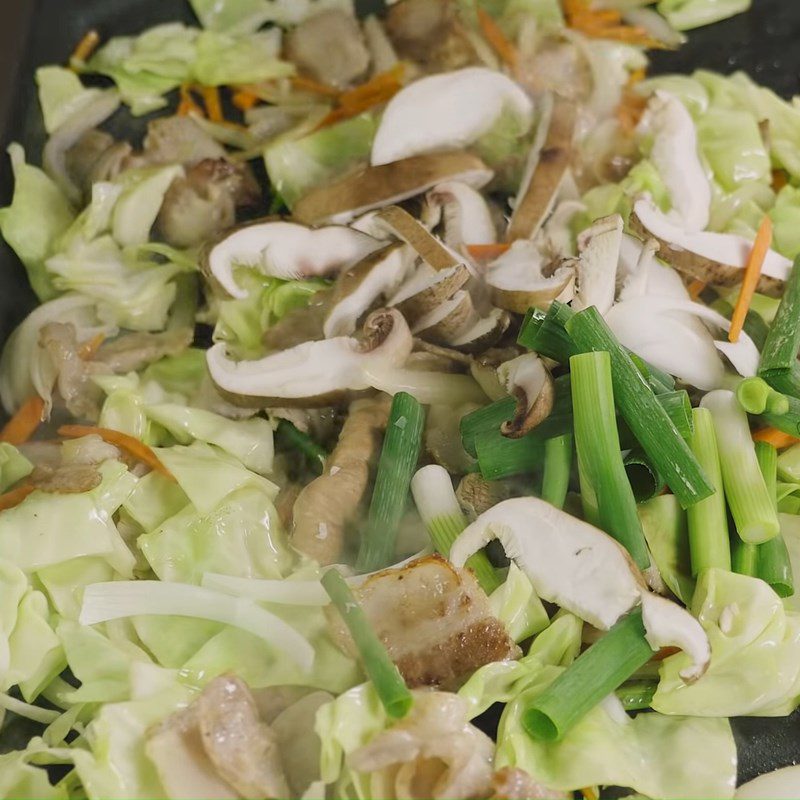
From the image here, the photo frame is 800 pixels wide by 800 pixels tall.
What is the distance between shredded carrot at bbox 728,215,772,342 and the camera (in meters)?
2.64

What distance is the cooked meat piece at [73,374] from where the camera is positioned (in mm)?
2734

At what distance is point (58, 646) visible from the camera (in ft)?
7.36

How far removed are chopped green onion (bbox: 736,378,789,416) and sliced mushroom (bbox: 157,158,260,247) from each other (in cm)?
174

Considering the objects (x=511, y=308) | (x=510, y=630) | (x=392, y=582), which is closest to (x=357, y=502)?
(x=392, y=582)

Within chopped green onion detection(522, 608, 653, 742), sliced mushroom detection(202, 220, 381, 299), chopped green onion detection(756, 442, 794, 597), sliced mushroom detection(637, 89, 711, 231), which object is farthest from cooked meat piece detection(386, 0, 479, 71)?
A: chopped green onion detection(522, 608, 653, 742)

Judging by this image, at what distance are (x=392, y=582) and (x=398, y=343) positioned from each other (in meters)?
0.70

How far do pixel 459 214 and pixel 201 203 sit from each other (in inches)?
34.3

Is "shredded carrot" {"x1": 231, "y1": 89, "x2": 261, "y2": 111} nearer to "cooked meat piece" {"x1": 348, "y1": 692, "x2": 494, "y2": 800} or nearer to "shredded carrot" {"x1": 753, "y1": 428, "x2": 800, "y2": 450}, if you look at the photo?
"shredded carrot" {"x1": 753, "y1": 428, "x2": 800, "y2": 450}

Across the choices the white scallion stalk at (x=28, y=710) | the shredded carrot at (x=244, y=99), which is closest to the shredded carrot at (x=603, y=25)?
the shredded carrot at (x=244, y=99)

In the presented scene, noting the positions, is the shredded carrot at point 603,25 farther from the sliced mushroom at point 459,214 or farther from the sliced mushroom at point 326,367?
the sliced mushroom at point 326,367

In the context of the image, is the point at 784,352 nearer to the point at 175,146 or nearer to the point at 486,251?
the point at 486,251

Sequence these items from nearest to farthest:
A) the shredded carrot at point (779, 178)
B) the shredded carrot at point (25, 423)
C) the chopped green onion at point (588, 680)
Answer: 1. the chopped green onion at point (588, 680)
2. the shredded carrot at point (25, 423)
3. the shredded carrot at point (779, 178)

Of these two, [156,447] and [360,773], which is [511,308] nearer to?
[156,447]

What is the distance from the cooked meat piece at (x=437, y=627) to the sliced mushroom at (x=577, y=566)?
0.34 feet
